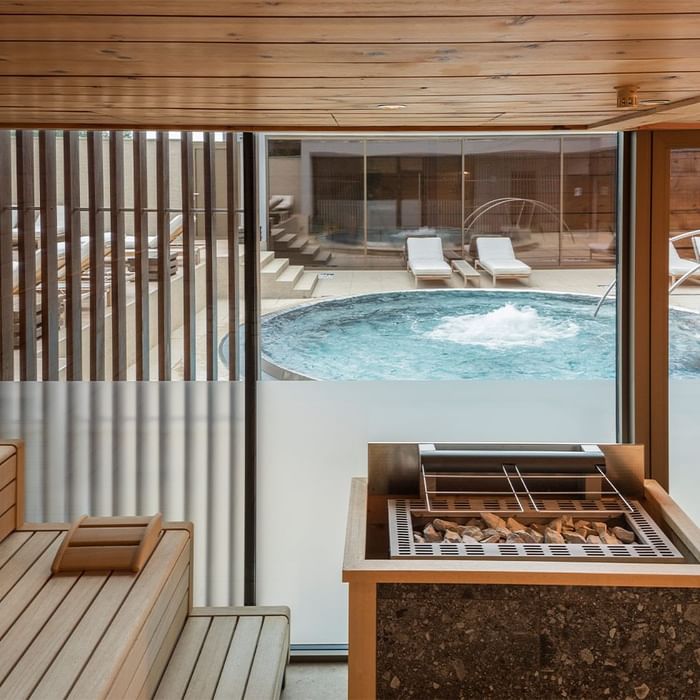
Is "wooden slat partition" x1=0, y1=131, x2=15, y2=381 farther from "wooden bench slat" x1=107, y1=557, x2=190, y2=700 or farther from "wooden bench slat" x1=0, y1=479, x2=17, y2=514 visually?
"wooden bench slat" x1=107, y1=557, x2=190, y2=700

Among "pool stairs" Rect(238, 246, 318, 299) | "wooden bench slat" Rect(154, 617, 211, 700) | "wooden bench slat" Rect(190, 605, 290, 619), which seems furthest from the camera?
"pool stairs" Rect(238, 246, 318, 299)

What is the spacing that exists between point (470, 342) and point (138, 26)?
92.6 inches

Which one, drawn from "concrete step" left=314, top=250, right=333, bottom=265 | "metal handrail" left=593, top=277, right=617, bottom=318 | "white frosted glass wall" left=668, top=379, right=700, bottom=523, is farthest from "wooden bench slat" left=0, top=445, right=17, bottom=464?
"white frosted glass wall" left=668, top=379, right=700, bottom=523

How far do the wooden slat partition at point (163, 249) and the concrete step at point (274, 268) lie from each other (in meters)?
0.39

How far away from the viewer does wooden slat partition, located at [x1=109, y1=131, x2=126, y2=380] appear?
3389mm

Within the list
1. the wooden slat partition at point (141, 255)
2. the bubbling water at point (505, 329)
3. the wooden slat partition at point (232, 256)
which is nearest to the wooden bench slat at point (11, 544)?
the wooden slat partition at point (141, 255)

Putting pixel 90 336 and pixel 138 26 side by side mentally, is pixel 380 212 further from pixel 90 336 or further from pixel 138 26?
pixel 138 26

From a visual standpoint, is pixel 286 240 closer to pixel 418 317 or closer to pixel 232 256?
pixel 232 256

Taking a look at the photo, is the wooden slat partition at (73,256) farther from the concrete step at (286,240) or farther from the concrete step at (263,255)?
the concrete step at (286,240)

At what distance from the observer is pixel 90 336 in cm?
344

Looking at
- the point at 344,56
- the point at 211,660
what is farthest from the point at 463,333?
the point at 344,56

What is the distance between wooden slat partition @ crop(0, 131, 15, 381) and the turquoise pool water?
1005mm

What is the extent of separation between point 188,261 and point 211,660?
1531 millimetres

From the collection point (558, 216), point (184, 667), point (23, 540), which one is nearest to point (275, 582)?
point (184, 667)
